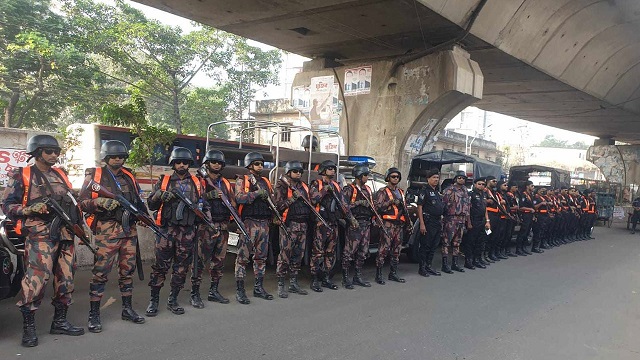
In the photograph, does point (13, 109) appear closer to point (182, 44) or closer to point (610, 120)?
point (182, 44)

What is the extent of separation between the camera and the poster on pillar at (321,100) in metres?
10.1

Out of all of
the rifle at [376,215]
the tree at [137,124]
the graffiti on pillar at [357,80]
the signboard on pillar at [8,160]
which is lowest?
the rifle at [376,215]

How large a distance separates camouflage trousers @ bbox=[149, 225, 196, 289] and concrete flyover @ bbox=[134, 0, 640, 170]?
576 cm

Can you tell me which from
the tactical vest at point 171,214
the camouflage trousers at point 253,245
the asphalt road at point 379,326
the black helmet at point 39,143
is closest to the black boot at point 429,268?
the asphalt road at point 379,326

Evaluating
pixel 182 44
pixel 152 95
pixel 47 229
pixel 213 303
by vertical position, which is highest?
pixel 182 44

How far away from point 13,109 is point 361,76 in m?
14.1

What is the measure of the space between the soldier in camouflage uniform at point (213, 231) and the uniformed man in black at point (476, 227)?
511 centimetres

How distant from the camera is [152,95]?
2339 cm

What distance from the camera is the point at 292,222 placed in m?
6.01

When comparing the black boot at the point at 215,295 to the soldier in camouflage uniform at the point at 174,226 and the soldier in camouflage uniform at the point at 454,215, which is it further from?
the soldier in camouflage uniform at the point at 454,215

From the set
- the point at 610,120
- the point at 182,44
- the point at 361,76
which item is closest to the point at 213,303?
the point at 361,76

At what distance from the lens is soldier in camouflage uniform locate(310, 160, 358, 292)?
6258 millimetres

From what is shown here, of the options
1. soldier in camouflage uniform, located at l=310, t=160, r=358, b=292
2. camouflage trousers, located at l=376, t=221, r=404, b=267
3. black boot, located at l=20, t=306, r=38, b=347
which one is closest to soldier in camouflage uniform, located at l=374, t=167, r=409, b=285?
camouflage trousers, located at l=376, t=221, r=404, b=267

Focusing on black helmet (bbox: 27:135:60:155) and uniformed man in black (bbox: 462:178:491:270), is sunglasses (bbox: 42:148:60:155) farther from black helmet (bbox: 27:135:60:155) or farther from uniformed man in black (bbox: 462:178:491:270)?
uniformed man in black (bbox: 462:178:491:270)
